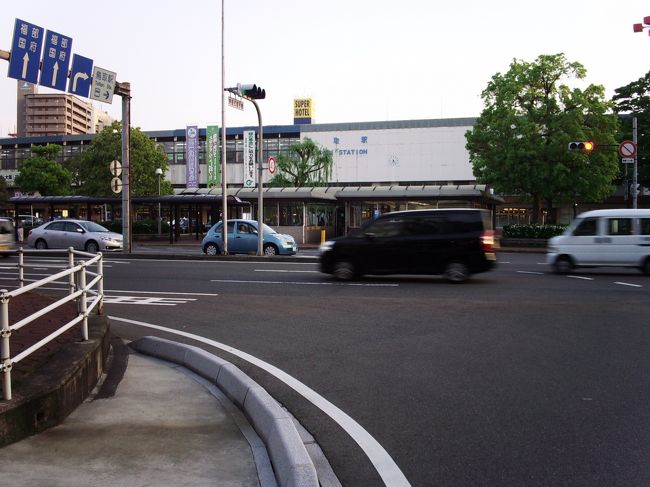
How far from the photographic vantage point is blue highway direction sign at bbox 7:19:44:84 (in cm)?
1753

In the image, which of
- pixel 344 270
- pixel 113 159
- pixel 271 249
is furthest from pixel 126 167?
pixel 113 159

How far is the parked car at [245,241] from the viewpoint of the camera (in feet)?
79.8

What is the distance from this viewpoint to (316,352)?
24.3 feet

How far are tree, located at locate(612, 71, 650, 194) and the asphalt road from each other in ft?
131

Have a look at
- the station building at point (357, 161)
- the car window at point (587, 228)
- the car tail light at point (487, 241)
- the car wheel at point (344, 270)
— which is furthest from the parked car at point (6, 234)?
the car window at point (587, 228)

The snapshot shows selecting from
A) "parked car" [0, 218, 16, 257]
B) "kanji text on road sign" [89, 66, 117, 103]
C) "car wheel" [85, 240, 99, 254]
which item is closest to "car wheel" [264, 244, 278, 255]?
"car wheel" [85, 240, 99, 254]

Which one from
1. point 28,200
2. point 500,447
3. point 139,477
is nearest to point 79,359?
point 139,477

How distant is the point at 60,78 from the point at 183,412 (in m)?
17.5

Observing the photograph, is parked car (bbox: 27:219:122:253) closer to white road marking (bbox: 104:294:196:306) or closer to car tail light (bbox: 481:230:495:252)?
white road marking (bbox: 104:294:196:306)

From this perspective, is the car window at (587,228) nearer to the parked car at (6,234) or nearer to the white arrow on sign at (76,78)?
the white arrow on sign at (76,78)

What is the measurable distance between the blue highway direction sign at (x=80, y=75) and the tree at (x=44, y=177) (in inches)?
2320

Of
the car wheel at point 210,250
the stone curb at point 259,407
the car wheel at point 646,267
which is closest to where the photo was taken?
the stone curb at point 259,407

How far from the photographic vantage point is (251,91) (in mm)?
22031

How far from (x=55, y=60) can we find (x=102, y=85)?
Result: 2.58 meters
